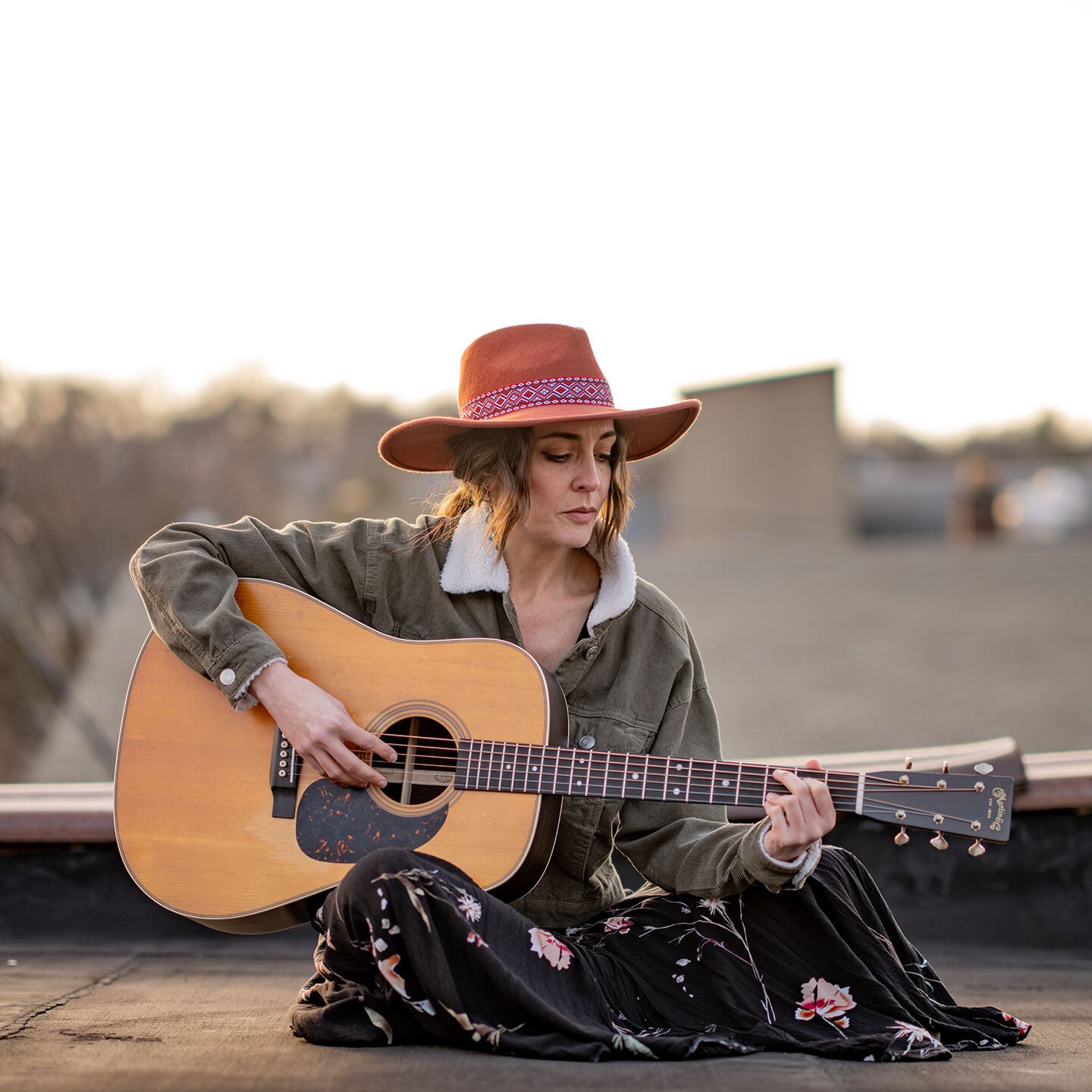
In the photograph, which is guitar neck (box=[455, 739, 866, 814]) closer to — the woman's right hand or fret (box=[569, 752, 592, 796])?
fret (box=[569, 752, 592, 796])

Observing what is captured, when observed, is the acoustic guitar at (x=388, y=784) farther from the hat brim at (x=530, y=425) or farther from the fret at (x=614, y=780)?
the hat brim at (x=530, y=425)

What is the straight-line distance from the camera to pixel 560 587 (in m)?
3.18

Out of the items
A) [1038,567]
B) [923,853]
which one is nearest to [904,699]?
[1038,567]

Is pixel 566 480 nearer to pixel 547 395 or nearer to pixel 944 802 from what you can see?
pixel 547 395

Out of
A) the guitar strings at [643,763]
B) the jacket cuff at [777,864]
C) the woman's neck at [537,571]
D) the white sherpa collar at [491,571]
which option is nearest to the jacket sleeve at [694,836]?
the jacket cuff at [777,864]

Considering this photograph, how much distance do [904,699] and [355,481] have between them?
24.7 metres

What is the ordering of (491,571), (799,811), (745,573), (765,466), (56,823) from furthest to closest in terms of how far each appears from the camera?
1. (765,466)
2. (745,573)
3. (56,823)
4. (491,571)
5. (799,811)

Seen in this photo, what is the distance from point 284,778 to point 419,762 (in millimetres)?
293

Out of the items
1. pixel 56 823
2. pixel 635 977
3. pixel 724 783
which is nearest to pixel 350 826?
pixel 635 977

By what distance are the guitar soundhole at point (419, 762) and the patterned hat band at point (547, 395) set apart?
72cm

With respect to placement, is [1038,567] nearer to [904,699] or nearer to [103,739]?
[904,699]

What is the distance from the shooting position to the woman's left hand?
2.49m

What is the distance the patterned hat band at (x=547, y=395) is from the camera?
296cm

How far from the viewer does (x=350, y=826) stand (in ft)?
8.95
